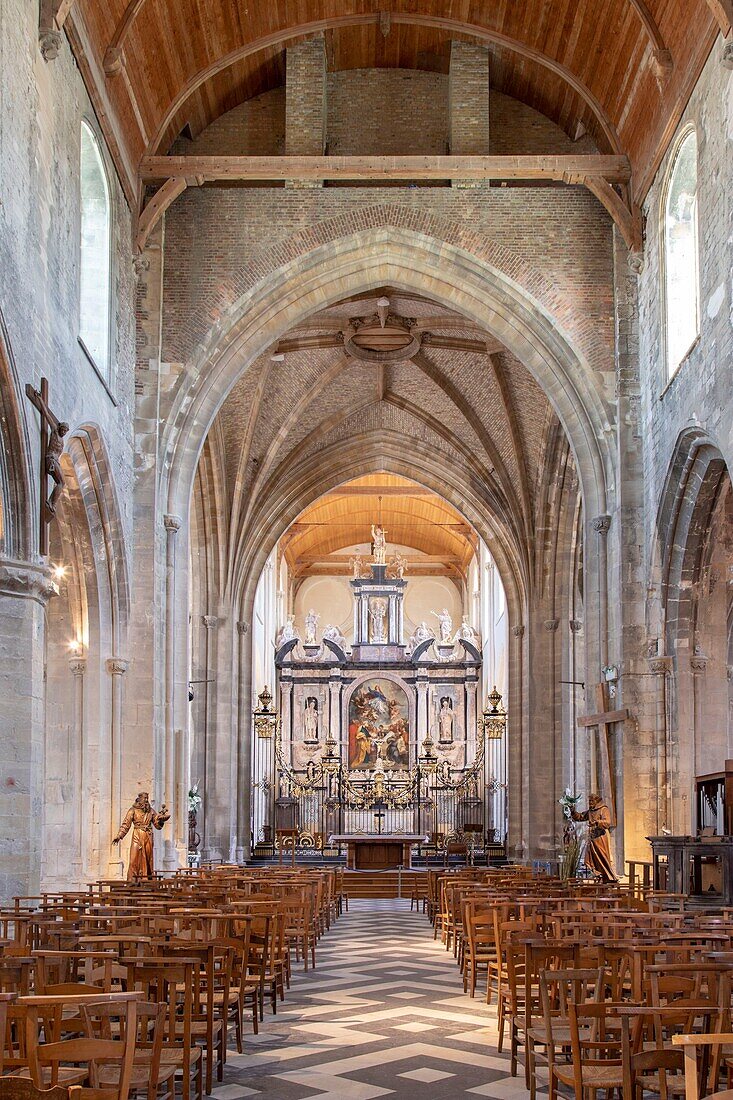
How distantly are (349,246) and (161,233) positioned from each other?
3132 mm

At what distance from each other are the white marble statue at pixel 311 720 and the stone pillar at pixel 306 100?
26.5 metres

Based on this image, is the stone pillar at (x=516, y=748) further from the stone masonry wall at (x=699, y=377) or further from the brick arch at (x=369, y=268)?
the stone masonry wall at (x=699, y=377)

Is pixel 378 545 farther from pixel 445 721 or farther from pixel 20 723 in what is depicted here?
pixel 20 723

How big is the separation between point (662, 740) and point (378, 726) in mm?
26977

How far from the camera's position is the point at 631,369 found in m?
21.5

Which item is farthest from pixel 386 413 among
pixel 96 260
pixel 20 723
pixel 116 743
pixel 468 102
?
pixel 20 723

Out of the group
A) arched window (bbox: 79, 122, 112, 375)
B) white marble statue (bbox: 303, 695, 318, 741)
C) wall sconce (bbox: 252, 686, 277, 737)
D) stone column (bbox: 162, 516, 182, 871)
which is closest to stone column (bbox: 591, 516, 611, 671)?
stone column (bbox: 162, 516, 182, 871)

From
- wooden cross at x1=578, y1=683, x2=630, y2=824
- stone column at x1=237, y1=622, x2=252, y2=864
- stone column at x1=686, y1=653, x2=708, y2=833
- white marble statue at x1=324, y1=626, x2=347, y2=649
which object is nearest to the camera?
stone column at x1=686, y1=653, x2=708, y2=833

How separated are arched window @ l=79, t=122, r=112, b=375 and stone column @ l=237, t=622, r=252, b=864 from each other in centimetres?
1495

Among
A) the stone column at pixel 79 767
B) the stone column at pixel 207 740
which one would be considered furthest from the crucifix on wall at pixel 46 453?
the stone column at pixel 207 740

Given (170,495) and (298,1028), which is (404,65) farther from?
(298,1028)

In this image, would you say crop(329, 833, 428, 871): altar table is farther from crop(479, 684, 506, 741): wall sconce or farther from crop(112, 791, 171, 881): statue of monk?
crop(112, 791, 171, 881): statue of monk

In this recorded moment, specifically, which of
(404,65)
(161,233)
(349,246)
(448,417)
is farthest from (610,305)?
(448,417)

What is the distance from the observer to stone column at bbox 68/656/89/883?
19.2m
